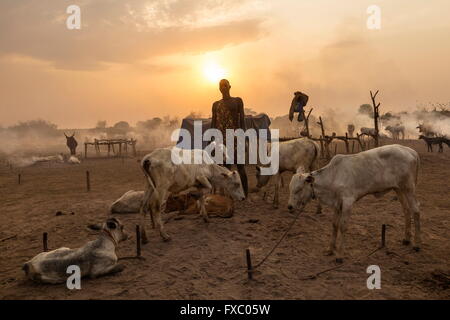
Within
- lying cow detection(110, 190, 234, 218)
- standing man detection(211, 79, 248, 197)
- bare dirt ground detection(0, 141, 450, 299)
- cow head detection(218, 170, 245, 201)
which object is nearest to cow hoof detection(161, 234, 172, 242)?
bare dirt ground detection(0, 141, 450, 299)

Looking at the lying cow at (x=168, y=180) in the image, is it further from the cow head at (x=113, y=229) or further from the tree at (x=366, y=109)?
the tree at (x=366, y=109)

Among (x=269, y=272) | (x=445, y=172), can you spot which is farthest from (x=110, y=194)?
(x=445, y=172)

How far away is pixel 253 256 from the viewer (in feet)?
20.7

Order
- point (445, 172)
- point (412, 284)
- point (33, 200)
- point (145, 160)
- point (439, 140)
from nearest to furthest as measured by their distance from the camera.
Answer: point (412, 284) → point (145, 160) → point (33, 200) → point (445, 172) → point (439, 140)

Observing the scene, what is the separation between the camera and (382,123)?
69.0m

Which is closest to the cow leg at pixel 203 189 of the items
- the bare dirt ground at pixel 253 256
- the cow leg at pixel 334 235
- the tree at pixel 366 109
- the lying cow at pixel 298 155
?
the bare dirt ground at pixel 253 256

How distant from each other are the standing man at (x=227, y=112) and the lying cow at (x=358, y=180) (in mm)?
3813

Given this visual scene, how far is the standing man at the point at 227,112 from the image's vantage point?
10.0m

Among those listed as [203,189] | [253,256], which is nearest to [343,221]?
[253,256]

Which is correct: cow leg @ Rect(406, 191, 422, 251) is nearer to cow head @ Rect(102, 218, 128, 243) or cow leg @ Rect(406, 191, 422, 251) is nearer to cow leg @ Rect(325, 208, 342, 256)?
cow leg @ Rect(325, 208, 342, 256)

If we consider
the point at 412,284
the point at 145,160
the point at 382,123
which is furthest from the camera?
the point at 382,123

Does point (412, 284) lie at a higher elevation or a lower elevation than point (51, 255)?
lower

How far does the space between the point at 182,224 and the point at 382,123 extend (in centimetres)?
7022

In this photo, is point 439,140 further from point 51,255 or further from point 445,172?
point 51,255
